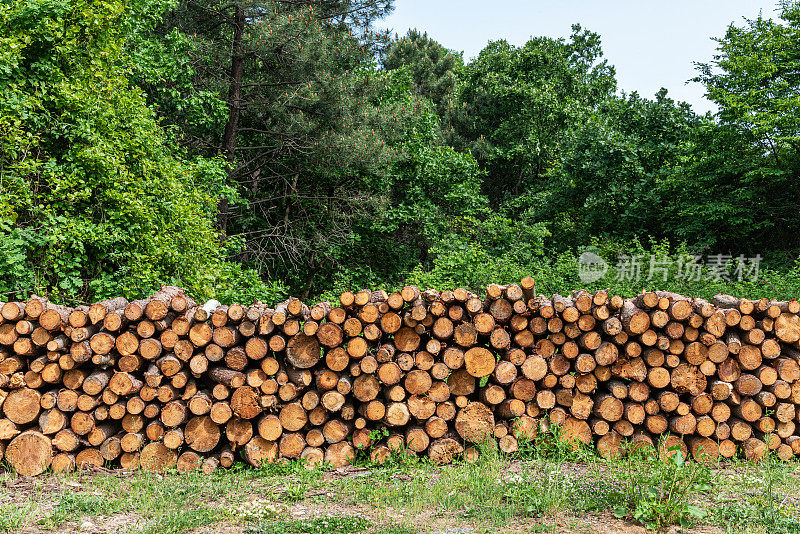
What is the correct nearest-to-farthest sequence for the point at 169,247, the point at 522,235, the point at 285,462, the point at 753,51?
the point at 285,462 → the point at 169,247 → the point at 753,51 → the point at 522,235

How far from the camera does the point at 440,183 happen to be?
16625 mm

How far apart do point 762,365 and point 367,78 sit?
11.8m

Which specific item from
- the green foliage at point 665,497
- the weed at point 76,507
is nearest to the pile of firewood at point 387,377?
the weed at point 76,507

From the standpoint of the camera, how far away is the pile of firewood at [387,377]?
4812 mm

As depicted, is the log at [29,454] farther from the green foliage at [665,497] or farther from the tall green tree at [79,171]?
the green foliage at [665,497]

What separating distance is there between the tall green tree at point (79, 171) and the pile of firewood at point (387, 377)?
95.6 inches

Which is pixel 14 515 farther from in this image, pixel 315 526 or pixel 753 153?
pixel 753 153

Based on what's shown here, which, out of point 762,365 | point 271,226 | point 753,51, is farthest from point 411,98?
point 762,365

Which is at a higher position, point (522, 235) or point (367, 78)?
point (367, 78)

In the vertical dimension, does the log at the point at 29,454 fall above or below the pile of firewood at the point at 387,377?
below

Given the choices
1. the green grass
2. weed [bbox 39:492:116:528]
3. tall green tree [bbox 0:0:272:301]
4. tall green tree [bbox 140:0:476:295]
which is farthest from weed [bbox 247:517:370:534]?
tall green tree [bbox 140:0:476:295]

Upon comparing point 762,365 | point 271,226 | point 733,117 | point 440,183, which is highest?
point 733,117

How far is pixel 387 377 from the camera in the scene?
4875 millimetres

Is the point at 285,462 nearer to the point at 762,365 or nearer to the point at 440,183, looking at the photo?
the point at 762,365
